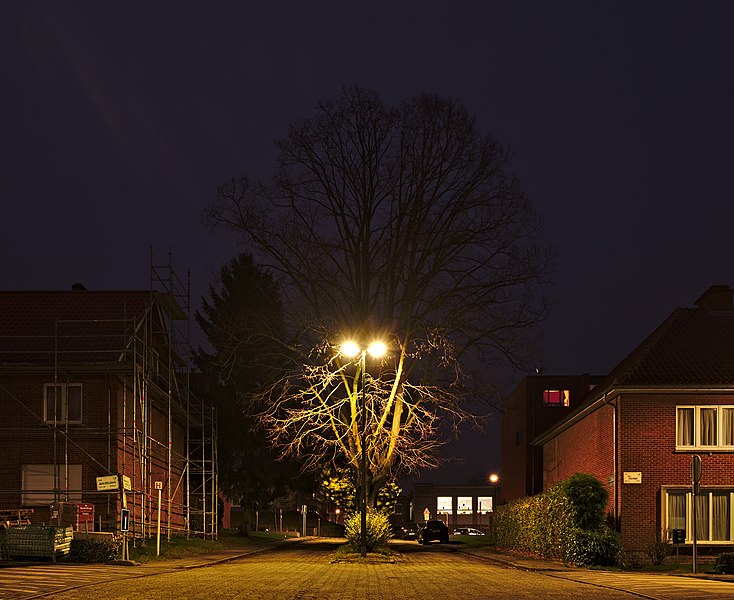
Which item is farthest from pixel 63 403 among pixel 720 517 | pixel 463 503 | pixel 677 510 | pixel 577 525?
pixel 463 503

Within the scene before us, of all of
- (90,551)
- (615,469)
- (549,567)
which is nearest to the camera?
(90,551)

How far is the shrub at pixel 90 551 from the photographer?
27.2m

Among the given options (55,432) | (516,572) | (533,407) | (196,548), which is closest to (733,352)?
(516,572)

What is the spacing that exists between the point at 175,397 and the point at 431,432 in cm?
1846

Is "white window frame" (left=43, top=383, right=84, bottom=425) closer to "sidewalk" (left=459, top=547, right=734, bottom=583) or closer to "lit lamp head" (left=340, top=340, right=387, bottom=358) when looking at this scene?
"lit lamp head" (left=340, top=340, right=387, bottom=358)

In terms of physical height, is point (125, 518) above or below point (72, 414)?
below

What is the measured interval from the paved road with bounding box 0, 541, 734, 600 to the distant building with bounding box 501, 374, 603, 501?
37.4 metres

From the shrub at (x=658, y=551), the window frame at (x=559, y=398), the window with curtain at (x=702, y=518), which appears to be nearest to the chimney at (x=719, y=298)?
the window with curtain at (x=702, y=518)

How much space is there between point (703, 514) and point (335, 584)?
1574 cm

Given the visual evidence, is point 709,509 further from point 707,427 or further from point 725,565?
point 725,565

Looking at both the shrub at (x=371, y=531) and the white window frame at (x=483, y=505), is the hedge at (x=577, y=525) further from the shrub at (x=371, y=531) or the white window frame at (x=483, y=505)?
the white window frame at (x=483, y=505)

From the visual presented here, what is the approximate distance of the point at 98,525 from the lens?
35.3 metres

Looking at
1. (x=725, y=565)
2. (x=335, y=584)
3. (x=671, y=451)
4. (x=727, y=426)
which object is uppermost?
(x=727, y=426)

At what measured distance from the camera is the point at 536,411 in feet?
215
